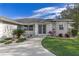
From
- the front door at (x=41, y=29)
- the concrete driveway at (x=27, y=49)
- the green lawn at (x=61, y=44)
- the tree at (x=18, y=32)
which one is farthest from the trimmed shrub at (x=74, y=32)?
the tree at (x=18, y=32)

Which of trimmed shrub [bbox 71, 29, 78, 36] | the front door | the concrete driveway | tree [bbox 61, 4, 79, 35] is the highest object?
tree [bbox 61, 4, 79, 35]

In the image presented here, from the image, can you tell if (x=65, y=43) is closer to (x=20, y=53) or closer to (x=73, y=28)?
(x=73, y=28)

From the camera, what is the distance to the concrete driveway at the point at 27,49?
9.80 metres

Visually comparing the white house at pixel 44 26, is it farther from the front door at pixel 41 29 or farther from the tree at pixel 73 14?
the tree at pixel 73 14

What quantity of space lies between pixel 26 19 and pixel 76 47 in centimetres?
192

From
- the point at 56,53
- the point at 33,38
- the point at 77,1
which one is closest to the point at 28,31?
the point at 33,38

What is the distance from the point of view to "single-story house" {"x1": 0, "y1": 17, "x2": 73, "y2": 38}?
10023mm

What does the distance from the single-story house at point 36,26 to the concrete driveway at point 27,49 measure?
0.31 m

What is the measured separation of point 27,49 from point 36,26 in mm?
877

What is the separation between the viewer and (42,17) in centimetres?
1009

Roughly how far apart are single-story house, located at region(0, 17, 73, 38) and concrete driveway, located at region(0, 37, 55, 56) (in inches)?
12.1

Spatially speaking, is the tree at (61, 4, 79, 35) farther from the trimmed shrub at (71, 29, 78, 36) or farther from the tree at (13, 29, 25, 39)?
the tree at (13, 29, 25, 39)

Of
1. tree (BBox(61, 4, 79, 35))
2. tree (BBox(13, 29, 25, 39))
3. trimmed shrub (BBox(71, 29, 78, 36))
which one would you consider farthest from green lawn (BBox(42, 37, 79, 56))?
tree (BBox(13, 29, 25, 39))

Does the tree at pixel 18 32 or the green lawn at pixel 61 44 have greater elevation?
the tree at pixel 18 32
